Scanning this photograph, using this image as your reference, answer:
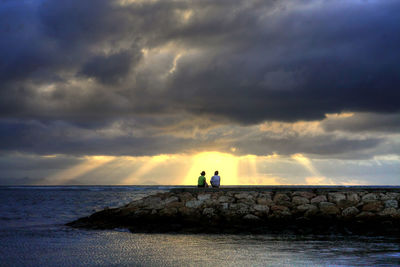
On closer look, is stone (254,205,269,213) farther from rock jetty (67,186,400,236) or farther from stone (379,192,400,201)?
stone (379,192,400,201)

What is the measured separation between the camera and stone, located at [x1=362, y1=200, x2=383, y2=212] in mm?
20000

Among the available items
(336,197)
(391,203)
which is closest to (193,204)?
(336,197)

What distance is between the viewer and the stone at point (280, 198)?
2169 cm

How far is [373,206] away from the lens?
2019 centimetres

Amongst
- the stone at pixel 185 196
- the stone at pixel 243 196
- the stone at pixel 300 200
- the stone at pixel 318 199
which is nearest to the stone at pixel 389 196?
the stone at pixel 318 199

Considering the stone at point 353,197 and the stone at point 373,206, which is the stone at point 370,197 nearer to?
the stone at point 353,197

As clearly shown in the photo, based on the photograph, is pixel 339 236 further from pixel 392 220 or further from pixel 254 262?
pixel 254 262

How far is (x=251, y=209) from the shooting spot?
69.4 feet

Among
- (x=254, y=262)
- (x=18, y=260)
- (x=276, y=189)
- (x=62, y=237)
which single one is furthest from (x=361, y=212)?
(x=18, y=260)

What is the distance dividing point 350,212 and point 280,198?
11.0ft

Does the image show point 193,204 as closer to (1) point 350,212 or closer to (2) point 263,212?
(2) point 263,212

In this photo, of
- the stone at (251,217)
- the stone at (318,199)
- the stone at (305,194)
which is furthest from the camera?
the stone at (305,194)

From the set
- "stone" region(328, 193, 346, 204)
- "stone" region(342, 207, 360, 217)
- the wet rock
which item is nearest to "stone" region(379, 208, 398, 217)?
"stone" region(342, 207, 360, 217)

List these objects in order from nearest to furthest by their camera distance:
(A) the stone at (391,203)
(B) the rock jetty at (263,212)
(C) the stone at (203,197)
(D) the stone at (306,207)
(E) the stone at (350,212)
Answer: (B) the rock jetty at (263,212) < (E) the stone at (350,212) < (A) the stone at (391,203) < (D) the stone at (306,207) < (C) the stone at (203,197)
